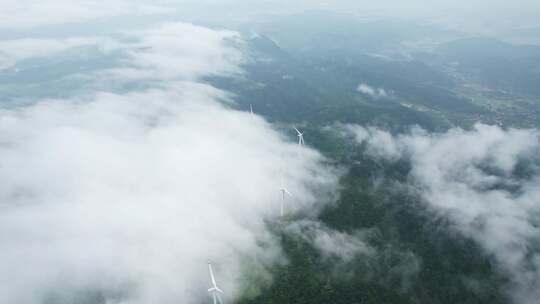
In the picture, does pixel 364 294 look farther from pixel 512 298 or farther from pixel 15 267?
pixel 15 267

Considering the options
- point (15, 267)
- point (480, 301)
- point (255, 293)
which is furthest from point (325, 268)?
point (15, 267)

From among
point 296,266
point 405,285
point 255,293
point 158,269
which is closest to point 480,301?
point 405,285

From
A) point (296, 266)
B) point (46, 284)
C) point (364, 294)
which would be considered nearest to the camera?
point (46, 284)

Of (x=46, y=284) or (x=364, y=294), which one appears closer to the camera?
(x=46, y=284)

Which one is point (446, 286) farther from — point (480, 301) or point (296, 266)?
point (296, 266)

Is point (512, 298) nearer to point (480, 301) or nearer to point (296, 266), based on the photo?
point (480, 301)

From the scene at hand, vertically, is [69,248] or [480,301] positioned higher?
[69,248]

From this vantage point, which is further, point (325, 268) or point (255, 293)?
point (325, 268)

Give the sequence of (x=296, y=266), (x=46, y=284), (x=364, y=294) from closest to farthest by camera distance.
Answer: (x=46, y=284) < (x=364, y=294) < (x=296, y=266)
